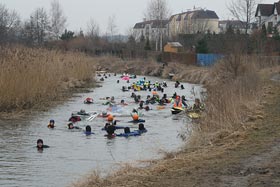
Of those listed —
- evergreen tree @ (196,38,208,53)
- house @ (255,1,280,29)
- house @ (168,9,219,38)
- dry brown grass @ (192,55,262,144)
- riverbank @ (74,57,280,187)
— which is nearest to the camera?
riverbank @ (74,57,280,187)

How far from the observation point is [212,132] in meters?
12.5

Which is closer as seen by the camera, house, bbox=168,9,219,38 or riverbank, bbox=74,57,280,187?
riverbank, bbox=74,57,280,187

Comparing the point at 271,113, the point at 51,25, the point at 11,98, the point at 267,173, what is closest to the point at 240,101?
the point at 271,113

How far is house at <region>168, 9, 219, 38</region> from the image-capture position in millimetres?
98656

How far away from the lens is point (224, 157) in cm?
919

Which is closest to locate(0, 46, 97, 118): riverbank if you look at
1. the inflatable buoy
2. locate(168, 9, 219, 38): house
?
the inflatable buoy

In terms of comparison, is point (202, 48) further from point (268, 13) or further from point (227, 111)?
point (227, 111)

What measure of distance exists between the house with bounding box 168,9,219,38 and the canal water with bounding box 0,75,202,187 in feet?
238

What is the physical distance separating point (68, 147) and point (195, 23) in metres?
88.5

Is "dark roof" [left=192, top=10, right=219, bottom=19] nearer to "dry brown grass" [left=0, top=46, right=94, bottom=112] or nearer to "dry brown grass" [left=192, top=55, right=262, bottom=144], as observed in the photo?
"dry brown grass" [left=0, top=46, right=94, bottom=112]

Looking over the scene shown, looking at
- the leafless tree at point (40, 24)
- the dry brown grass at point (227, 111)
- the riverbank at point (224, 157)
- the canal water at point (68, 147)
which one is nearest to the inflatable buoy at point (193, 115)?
the canal water at point (68, 147)

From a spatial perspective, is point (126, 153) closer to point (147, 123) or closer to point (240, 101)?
point (240, 101)

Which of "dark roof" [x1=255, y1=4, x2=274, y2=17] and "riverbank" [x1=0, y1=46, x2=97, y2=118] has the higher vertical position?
"dark roof" [x1=255, y1=4, x2=274, y2=17]

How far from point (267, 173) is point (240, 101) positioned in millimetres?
7820
